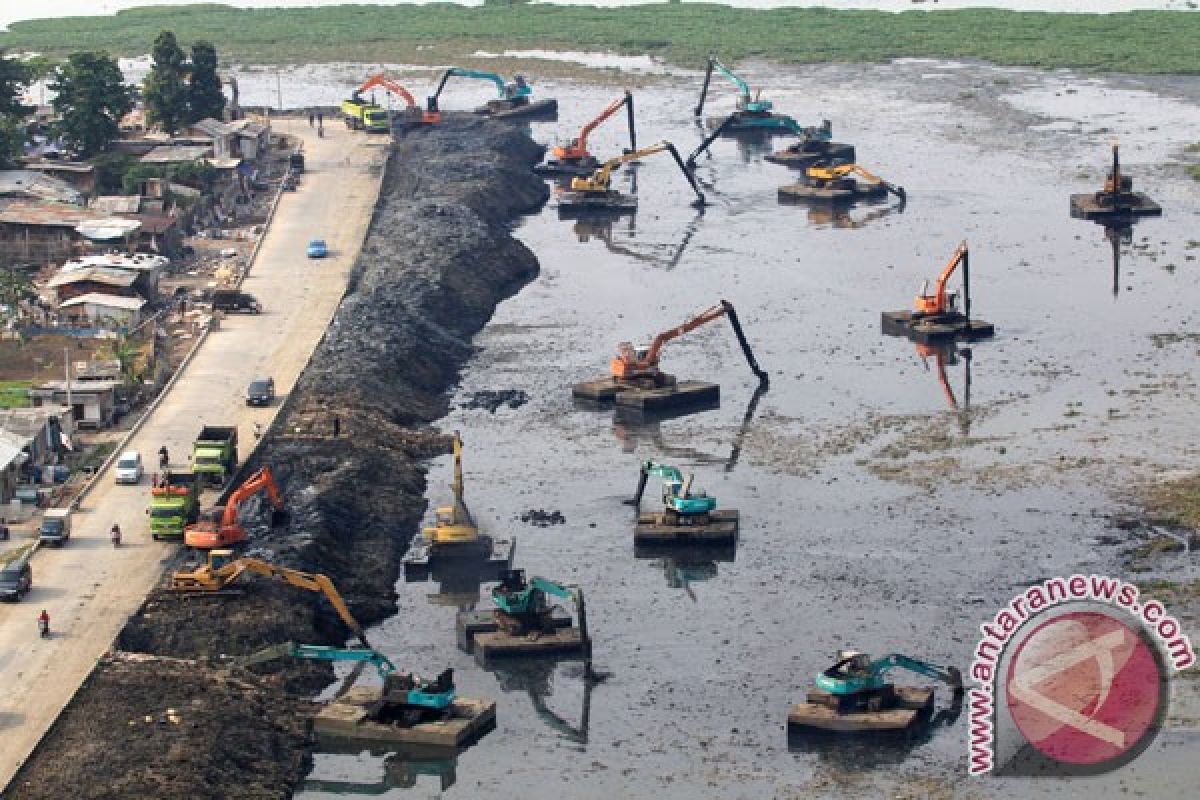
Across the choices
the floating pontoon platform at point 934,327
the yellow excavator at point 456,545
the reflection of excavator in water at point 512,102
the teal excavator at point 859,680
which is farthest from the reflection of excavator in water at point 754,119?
the teal excavator at point 859,680

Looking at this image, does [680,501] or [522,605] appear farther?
[680,501]

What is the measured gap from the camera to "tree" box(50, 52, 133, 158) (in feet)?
392

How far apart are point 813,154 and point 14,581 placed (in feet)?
266

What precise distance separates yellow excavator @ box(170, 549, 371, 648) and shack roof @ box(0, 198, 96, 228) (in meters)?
43.6

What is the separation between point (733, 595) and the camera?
66.3 m

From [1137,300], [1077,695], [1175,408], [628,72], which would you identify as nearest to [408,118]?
[628,72]

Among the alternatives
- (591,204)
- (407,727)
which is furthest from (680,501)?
(591,204)

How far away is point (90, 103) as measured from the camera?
119750 mm

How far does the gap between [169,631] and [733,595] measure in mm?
15943

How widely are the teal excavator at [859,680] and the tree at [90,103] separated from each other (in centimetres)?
7212

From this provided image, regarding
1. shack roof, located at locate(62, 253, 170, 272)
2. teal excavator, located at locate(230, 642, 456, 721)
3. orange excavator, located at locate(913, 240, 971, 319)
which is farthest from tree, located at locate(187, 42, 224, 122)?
teal excavator, located at locate(230, 642, 456, 721)

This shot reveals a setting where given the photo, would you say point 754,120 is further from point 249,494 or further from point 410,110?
point 249,494

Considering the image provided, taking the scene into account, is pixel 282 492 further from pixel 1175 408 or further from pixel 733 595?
pixel 1175 408

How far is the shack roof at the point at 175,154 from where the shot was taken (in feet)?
389
